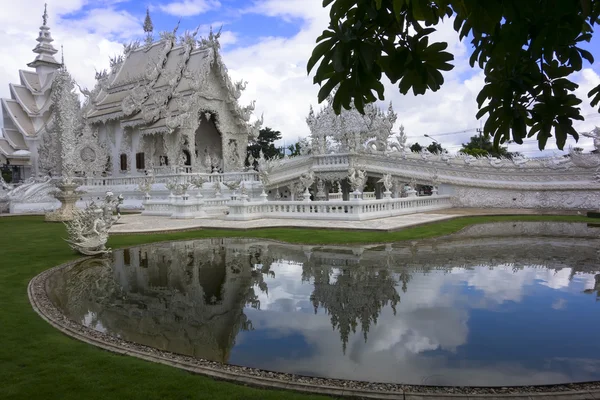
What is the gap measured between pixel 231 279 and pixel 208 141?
22.4 metres

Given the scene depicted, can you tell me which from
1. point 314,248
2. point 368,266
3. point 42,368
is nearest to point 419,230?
point 314,248

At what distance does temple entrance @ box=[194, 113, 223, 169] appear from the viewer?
27.3 meters

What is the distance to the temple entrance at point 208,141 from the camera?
89.6 feet

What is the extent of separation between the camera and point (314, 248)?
9.56 metres

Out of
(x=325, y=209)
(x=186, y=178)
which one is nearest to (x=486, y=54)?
(x=325, y=209)

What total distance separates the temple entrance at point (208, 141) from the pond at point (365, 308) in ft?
60.9

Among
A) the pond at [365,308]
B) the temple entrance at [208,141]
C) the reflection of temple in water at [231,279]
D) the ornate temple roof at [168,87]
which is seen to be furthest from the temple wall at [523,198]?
the temple entrance at [208,141]

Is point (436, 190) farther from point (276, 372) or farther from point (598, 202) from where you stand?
point (276, 372)

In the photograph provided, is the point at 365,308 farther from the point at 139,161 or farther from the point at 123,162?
the point at 123,162

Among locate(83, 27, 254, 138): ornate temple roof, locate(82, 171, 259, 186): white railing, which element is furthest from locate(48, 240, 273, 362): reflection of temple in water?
locate(83, 27, 254, 138): ornate temple roof

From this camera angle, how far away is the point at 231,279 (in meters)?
6.83

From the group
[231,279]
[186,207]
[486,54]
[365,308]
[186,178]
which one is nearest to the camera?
[486,54]

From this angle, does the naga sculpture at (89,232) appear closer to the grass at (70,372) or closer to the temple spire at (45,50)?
the grass at (70,372)

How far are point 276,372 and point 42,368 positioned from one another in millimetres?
1787
